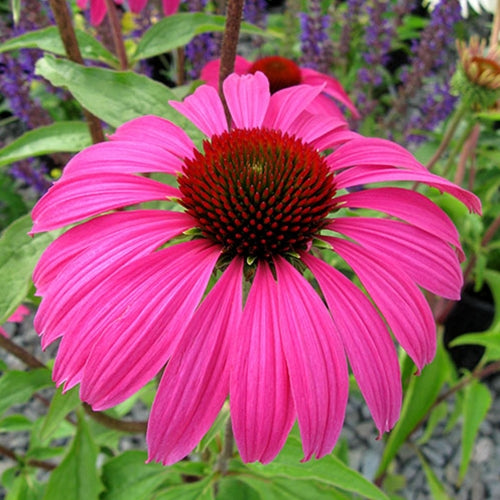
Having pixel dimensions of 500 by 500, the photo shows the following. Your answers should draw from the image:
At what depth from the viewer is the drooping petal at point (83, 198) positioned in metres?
0.46

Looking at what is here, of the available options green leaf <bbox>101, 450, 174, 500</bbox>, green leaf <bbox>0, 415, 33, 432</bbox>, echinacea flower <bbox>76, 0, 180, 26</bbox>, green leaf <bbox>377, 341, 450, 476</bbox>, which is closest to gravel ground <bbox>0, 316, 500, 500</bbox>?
green leaf <bbox>377, 341, 450, 476</bbox>

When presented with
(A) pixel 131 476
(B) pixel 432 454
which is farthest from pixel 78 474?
(B) pixel 432 454

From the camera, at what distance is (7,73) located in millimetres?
1050

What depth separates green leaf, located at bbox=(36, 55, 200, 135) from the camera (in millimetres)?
571

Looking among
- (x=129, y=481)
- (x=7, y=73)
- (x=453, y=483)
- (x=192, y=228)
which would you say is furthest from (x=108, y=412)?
(x=453, y=483)

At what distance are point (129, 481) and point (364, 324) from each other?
1.55ft

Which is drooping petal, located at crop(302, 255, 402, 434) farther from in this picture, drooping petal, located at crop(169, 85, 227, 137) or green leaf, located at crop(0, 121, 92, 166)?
green leaf, located at crop(0, 121, 92, 166)

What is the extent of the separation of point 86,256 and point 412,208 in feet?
0.92

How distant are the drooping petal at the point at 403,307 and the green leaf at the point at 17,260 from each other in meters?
0.34

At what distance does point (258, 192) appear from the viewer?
51 cm

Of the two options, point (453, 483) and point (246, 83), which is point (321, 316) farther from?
point (453, 483)

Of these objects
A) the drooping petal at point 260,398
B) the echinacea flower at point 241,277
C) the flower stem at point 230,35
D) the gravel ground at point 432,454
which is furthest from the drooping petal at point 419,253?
the gravel ground at point 432,454

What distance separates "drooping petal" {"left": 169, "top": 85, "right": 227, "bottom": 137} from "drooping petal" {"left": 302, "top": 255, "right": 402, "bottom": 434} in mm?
244

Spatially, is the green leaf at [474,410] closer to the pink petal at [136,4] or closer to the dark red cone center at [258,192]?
the dark red cone center at [258,192]
